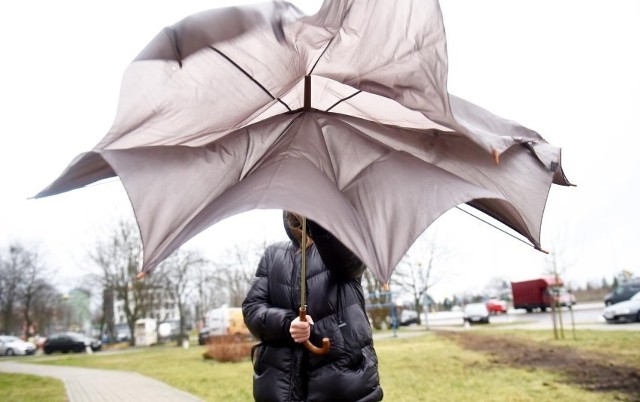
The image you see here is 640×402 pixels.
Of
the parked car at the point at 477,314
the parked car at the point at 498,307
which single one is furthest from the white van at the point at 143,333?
the parked car at the point at 498,307

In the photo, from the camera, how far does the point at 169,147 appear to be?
6.98ft

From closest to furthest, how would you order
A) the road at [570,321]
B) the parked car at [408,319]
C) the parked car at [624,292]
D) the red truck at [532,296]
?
the road at [570,321] < the parked car at [624,292] < the red truck at [532,296] < the parked car at [408,319]

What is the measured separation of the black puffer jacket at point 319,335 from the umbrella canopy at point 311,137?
48 cm

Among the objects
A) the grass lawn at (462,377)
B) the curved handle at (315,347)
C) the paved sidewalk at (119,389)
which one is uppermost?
the curved handle at (315,347)

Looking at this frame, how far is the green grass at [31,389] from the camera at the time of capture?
1091 cm

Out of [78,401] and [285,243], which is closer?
[285,243]

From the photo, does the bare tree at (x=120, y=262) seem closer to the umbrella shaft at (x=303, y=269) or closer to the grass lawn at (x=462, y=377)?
the grass lawn at (x=462, y=377)

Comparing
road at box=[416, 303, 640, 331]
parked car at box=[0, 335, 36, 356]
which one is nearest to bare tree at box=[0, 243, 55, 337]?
parked car at box=[0, 335, 36, 356]

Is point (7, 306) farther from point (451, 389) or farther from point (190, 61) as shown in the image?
point (190, 61)

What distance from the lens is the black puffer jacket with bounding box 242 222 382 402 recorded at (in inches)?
101

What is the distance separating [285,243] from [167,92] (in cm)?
118

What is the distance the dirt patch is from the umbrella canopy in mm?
6130

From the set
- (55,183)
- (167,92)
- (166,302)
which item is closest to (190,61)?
(167,92)

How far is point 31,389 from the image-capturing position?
1262cm
